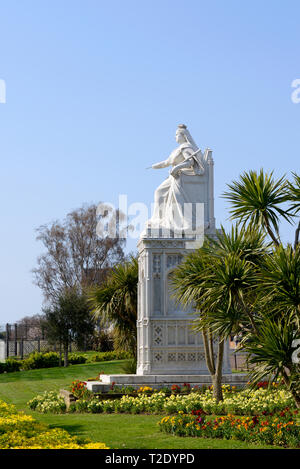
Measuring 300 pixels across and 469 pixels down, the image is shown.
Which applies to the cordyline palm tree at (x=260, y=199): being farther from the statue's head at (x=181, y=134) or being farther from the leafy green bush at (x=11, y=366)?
the leafy green bush at (x=11, y=366)

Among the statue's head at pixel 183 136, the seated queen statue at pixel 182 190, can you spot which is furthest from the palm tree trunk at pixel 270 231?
the statue's head at pixel 183 136

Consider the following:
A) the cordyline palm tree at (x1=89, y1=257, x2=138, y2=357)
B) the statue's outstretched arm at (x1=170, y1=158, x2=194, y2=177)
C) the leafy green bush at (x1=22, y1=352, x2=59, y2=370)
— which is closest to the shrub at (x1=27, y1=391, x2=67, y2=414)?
the cordyline palm tree at (x1=89, y1=257, x2=138, y2=357)

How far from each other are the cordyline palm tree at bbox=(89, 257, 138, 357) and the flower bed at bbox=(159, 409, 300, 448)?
12832 millimetres

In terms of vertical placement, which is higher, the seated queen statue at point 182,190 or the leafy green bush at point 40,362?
the seated queen statue at point 182,190

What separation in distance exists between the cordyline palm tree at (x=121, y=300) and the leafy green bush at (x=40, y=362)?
948 cm

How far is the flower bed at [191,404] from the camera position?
566 inches

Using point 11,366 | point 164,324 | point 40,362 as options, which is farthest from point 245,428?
point 40,362

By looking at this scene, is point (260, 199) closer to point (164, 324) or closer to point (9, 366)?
point (164, 324)

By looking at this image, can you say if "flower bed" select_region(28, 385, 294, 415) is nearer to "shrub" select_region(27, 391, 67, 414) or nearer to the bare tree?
"shrub" select_region(27, 391, 67, 414)

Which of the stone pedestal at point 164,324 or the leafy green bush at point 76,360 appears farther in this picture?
the leafy green bush at point 76,360

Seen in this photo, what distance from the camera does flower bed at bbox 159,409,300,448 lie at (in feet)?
34.6

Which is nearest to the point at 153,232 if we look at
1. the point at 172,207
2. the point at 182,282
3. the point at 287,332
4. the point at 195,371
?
the point at 172,207

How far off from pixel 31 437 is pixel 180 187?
520 inches

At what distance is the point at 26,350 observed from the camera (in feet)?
147
